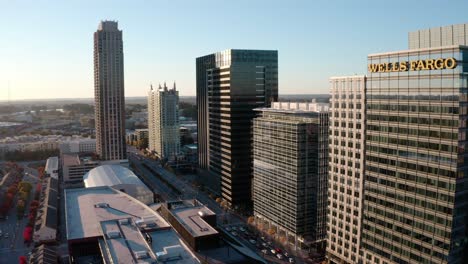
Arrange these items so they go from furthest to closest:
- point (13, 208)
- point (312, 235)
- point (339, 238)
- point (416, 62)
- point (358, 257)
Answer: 1. point (13, 208)
2. point (312, 235)
3. point (339, 238)
4. point (358, 257)
5. point (416, 62)

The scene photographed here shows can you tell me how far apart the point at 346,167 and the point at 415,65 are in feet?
96.9

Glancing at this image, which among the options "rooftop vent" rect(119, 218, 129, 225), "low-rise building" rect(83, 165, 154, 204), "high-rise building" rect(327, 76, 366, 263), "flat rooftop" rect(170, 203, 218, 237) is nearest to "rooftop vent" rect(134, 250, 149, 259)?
"flat rooftop" rect(170, 203, 218, 237)

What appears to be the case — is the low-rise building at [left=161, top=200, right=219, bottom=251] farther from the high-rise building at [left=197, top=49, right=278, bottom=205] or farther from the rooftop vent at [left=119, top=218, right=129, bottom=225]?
the high-rise building at [left=197, top=49, right=278, bottom=205]

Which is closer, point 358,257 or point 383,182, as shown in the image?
point 383,182

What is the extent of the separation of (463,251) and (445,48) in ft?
120

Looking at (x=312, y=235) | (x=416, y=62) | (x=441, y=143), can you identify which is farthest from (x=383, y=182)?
(x=312, y=235)

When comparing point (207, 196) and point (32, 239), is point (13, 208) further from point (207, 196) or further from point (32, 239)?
point (207, 196)

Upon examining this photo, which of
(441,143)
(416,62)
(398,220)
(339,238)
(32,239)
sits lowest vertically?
(32,239)

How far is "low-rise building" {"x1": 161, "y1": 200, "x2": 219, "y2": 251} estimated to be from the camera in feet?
301

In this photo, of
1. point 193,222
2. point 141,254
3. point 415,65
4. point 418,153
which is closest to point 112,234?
point 141,254

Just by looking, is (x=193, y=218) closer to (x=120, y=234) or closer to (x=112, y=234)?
(x=120, y=234)

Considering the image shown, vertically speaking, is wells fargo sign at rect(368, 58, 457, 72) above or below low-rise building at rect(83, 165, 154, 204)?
above

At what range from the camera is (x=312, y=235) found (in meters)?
124

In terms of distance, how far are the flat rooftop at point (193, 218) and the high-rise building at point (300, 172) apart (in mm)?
28285
